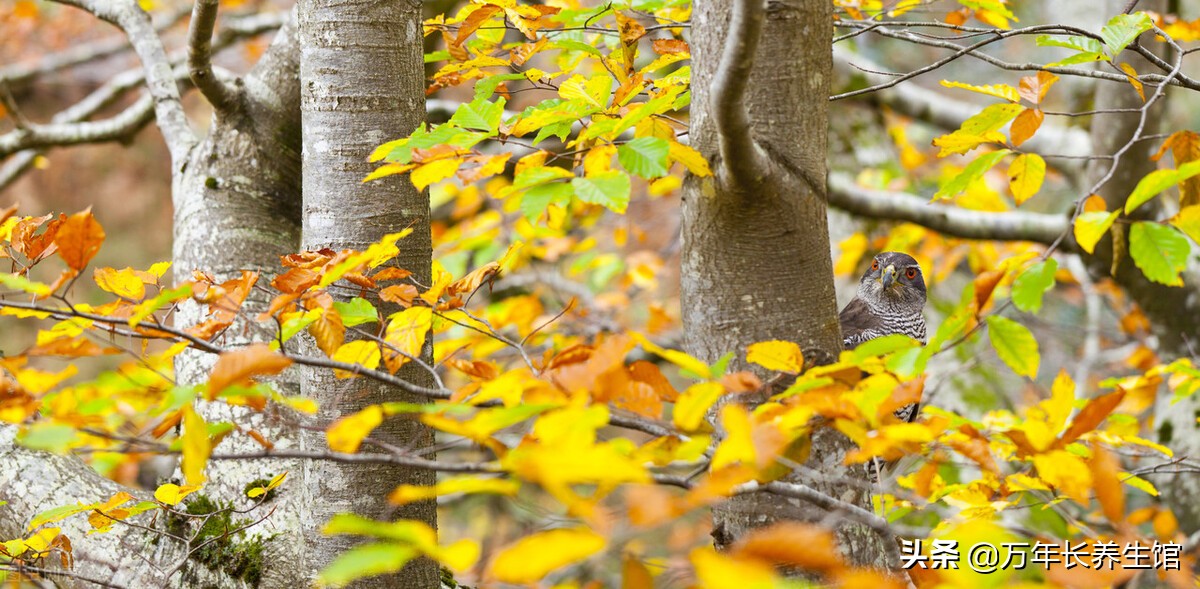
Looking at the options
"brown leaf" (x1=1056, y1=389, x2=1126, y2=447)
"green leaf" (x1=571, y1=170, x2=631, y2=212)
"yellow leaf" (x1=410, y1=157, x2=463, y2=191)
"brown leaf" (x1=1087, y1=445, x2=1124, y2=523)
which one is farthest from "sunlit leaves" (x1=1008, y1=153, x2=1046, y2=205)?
"yellow leaf" (x1=410, y1=157, x2=463, y2=191)

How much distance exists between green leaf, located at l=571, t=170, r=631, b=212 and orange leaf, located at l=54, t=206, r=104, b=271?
775 millimetres

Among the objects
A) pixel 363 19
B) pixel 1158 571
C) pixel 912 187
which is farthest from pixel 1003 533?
→ pixel 912 187

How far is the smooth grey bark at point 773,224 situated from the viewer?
1.62 m

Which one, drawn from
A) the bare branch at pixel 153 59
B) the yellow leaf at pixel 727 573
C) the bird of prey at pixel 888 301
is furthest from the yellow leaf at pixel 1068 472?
the bare branch at pixel 153 59

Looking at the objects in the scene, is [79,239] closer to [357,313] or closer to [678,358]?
[357,313]

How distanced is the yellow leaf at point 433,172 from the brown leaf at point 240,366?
42 centimetres

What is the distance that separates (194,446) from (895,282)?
3.38 m

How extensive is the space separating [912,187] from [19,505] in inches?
223

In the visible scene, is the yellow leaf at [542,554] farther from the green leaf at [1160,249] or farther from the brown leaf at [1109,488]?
the green leaf at [1160,249]

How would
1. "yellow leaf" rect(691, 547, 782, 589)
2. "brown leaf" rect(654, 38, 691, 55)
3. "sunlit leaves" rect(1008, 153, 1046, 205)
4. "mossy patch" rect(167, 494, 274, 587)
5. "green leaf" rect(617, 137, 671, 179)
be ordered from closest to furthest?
"yellow leaf" rect(691, 547, 782, 589) < "green leaf" rect(617, 137, 671, 179) < "sunlit leaves" rect(1008, 153, 1046, 205) < "brown leaf" rect(654, 38, 691, 55) < "mossy patch" rect(167, 494, 274, 587)

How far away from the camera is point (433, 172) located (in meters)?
→ 1.46

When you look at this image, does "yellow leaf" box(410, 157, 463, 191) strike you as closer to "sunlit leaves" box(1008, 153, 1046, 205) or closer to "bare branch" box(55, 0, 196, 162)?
"sunlit leaves" box(1008, 153, 1046, 205)

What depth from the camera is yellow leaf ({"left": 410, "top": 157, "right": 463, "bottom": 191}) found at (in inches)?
57.2

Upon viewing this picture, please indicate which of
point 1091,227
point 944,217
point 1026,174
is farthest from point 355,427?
point 944,217
